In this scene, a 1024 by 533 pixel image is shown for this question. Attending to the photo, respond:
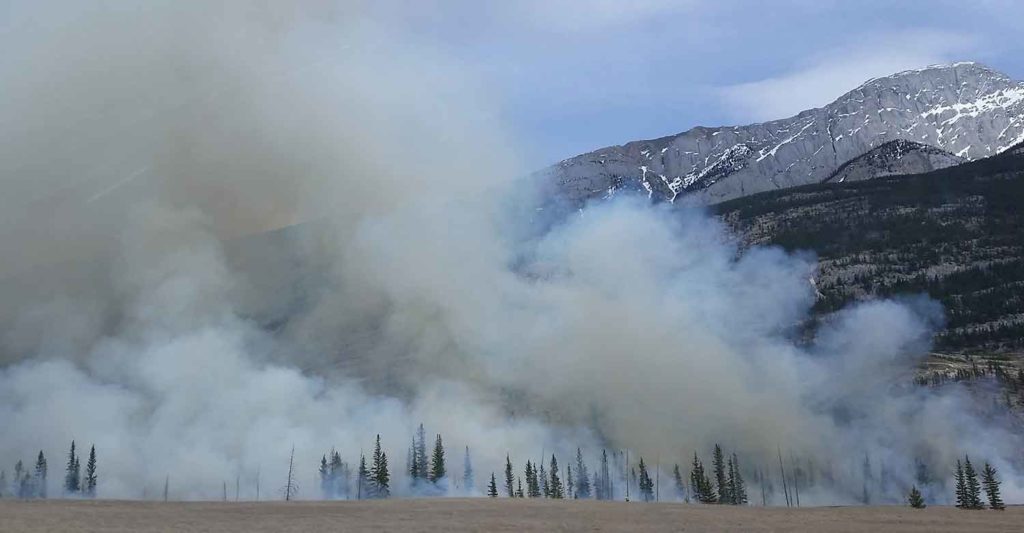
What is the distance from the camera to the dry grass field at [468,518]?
279 feet

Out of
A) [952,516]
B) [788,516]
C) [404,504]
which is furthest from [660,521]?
[952,516]

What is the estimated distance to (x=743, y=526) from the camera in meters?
95.9

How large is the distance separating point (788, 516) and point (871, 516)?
11420 millimetres

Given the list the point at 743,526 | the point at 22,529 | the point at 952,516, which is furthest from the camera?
the point at 952,516

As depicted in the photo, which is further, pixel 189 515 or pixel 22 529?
pixel 189 515

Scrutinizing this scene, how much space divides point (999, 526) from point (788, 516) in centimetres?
2328

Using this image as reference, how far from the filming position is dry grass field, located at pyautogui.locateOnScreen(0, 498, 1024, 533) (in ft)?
279

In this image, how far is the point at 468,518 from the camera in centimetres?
9844

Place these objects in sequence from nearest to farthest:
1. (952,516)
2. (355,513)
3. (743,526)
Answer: (743,526)
(355,513)
(952,516)

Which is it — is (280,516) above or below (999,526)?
above

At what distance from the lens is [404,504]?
125 metres

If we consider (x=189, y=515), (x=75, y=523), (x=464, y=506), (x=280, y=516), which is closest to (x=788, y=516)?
(x=464, y=506)

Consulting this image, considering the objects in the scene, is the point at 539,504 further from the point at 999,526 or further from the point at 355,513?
the point at 999,526

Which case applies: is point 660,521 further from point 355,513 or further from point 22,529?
point 22,529
